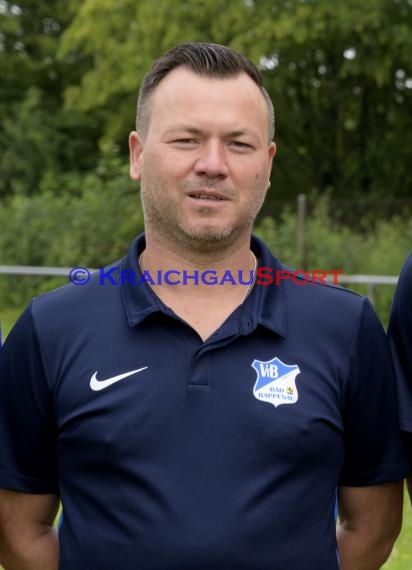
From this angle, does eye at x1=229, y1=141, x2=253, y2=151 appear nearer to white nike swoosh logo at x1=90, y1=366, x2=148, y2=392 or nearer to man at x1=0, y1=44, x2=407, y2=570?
man at x1=0, y1=44, x2=407, y2=570

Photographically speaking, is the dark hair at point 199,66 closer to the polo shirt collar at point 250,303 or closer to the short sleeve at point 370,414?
the polo shirt collar at point 250,303

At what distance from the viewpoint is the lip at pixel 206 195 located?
2.36 m

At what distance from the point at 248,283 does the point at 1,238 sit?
12.9 meters

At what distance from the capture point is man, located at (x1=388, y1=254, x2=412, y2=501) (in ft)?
8.39

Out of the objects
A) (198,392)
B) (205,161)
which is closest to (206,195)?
(205,161)

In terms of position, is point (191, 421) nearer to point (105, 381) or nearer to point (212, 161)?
point (105, 381)

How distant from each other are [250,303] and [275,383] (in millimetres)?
240

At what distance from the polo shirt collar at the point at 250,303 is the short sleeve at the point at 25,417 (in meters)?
0.26

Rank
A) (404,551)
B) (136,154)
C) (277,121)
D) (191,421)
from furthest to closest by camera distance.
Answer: (277,121), (404,551), (136,154), (191,421)

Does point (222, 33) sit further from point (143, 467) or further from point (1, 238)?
point (143, 467)

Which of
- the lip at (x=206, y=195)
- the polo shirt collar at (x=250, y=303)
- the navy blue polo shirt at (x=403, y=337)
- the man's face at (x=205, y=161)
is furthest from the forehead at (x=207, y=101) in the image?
the navy blue polo shirt at (x=403, y=337)

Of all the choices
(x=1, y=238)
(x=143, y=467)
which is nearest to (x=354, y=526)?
(x=143, y=467)

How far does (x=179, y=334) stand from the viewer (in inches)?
93.2

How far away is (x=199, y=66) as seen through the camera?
97.0 inches
